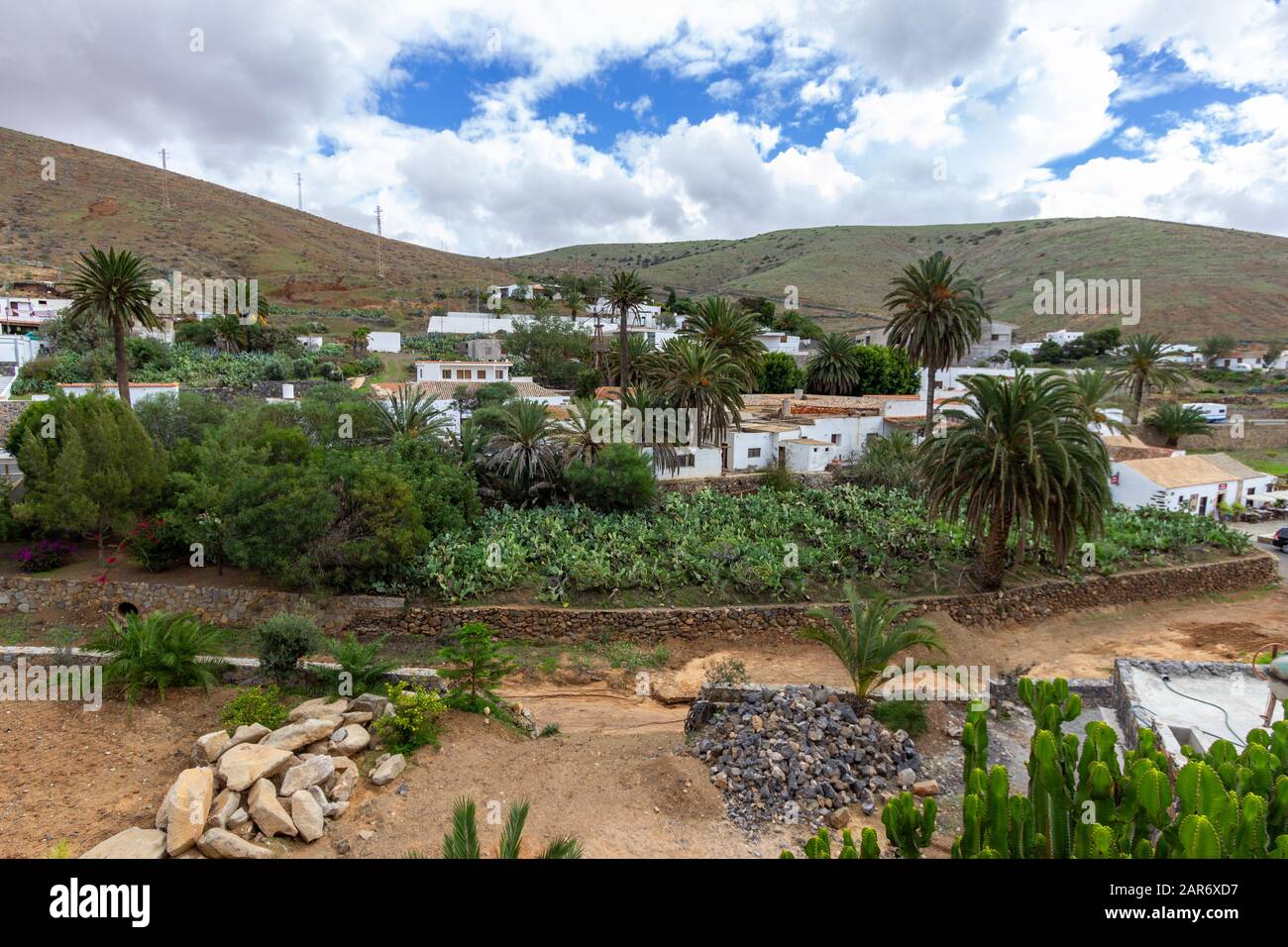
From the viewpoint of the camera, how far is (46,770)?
9.29 meters

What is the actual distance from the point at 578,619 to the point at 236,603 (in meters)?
8.67

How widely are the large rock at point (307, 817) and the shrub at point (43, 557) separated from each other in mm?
15510

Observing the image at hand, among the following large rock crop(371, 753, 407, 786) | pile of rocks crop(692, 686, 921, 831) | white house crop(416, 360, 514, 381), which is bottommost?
pile of rocks crop(692, 686, 921, 831)

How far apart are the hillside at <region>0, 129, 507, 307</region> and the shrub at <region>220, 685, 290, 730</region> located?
6202cm

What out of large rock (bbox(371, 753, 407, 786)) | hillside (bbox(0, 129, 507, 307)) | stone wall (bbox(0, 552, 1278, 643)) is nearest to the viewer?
large rock (bbox(371, 753, 407, 786))

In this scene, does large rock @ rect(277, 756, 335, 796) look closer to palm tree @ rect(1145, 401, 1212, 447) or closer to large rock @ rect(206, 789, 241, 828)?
large rock @ rect(206, 789, 241, 828)

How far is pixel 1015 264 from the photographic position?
3807 inches

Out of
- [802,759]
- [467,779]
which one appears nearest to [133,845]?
[467,779]

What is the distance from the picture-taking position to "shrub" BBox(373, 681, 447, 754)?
10219mm

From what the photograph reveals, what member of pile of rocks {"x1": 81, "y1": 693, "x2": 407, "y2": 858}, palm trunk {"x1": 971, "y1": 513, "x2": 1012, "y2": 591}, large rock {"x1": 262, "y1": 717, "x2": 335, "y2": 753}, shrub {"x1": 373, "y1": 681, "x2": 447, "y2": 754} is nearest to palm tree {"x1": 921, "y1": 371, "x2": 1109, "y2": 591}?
palm trunk {"x1": 971, "y1": 513, "x2": 1012, "y2": 591}

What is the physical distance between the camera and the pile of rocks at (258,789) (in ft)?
24.6

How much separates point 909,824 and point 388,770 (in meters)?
6.82
